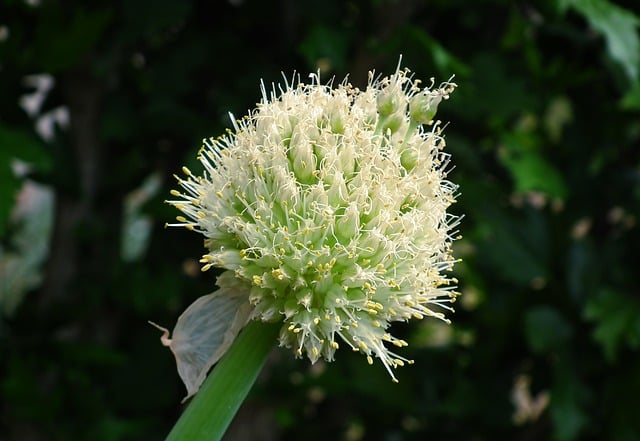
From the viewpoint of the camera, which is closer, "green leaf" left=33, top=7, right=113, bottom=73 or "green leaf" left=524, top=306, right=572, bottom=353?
"green leaf" left=33, top=7, right=113, bottom=73

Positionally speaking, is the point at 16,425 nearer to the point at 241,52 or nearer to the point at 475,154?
the point at 241,52

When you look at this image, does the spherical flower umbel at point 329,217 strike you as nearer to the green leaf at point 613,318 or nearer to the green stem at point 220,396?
the green stem at point 220,396

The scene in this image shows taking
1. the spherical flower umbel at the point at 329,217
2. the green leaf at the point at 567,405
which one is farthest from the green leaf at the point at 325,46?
the green leaf at the point at 567,405

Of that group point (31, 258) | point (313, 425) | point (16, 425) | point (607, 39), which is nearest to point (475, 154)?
point (607, 39)

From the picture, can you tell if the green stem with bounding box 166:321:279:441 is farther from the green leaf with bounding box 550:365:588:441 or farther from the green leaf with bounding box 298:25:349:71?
the green leaf with bounding box 550:365:588:441

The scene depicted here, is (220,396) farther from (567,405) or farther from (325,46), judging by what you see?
(567,405)

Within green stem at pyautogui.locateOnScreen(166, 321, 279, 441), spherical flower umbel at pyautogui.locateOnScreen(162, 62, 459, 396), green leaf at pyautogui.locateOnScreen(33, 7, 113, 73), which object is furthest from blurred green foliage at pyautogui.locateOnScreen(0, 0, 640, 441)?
green stem at pyautogui.locateOnScreen(166, 321, 279, 441)
